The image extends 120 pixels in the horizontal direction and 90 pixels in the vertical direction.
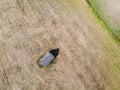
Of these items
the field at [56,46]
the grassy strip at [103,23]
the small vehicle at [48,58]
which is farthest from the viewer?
the grassy strip at [103,23]

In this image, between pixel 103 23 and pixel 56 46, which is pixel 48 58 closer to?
pixel 56 46

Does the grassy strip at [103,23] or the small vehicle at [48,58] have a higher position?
the small vehicle at [48,58]

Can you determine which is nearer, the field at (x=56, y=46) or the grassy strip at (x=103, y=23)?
the field at (x=56, y=46)

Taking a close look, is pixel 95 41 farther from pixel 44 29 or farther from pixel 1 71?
pixel 1 71

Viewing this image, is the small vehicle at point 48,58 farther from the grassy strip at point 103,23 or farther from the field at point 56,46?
the grassy strip at point 103,23

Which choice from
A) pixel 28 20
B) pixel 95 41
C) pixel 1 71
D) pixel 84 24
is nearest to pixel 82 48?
pixel 95 41

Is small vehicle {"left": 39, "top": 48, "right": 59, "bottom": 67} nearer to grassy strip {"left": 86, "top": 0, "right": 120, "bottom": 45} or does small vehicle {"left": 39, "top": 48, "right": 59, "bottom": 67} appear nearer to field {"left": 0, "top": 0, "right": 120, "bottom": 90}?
field {"left": 0, "top": 0, "right": 120, "bottom": 90}

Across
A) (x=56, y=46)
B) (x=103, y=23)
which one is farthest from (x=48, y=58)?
(x=103, y=23)

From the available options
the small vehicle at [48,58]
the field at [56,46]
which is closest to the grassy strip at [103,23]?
the field at [56,46]
